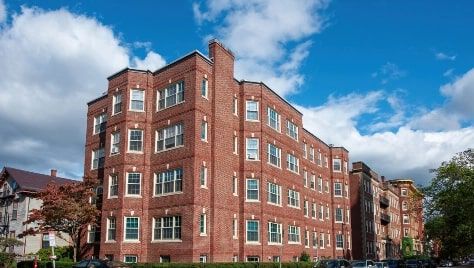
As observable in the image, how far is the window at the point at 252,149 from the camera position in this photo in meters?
42.3

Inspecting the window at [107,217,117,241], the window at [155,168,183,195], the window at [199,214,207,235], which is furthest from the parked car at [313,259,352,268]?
the window at [107,217,117,241]

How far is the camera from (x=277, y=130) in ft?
152

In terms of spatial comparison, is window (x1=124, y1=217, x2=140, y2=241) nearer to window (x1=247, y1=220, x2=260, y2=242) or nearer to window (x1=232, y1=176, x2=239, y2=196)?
window (x1=232, y1=176, x2=239, y2=196)

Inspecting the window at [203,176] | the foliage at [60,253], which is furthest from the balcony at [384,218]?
the window at [203,176]

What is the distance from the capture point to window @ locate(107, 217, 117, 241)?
38.4 meters

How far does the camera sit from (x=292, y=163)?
49281mm

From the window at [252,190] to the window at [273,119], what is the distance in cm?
608

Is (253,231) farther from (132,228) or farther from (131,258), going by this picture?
(131,258)

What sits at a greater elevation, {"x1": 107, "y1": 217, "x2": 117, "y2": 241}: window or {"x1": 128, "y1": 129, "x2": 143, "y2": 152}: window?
{"x1": 128, "y1": 129, "x2": 143, "y2": 152}: window

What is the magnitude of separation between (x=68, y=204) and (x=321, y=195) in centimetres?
3447

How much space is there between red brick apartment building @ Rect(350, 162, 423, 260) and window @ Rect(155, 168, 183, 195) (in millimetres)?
44462

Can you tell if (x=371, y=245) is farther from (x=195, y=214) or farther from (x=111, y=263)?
(x=111, y=263)

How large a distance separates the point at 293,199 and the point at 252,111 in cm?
1082

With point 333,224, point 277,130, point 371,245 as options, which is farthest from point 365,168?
point 277,130
